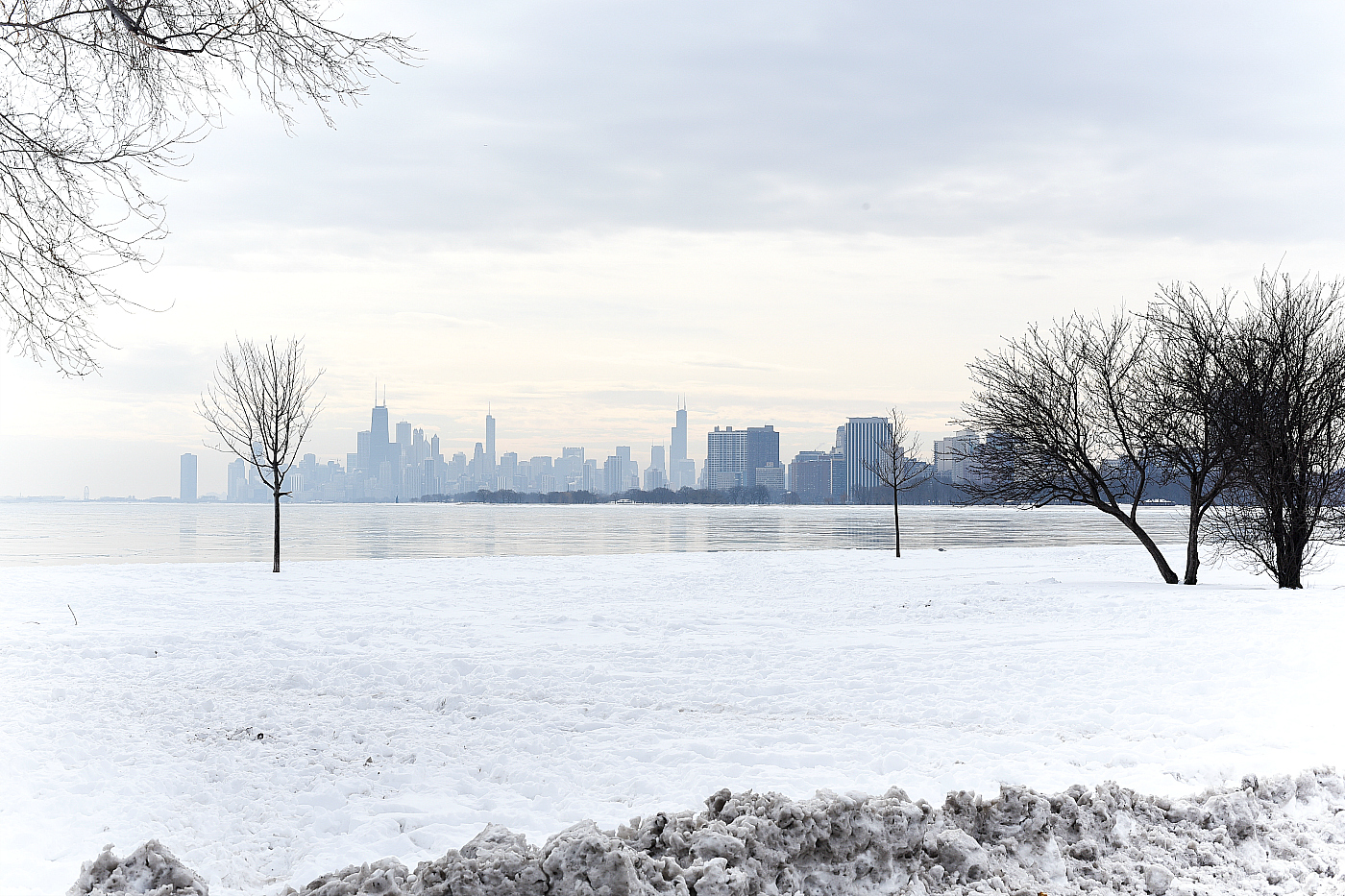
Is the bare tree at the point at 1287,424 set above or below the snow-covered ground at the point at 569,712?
above

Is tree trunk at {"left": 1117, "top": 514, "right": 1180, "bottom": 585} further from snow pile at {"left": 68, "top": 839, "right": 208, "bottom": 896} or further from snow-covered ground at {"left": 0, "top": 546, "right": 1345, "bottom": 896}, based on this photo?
snow pile at {"left": 68, "top": 839, "right": 208, "bottom": 896}

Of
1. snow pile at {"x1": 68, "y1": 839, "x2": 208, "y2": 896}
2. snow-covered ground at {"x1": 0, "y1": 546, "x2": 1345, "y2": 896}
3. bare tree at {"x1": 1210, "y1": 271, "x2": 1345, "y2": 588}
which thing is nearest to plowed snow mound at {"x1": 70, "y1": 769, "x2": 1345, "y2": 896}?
snow pile at {"x1": 68, "y1": 839, "x2": 208, "y2": 896}

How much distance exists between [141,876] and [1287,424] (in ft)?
62.8

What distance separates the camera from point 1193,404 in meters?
17.2

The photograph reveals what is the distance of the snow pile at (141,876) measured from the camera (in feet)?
11.3

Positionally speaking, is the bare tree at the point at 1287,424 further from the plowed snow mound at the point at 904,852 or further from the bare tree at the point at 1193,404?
the plowed snow mound at the point at 904,852

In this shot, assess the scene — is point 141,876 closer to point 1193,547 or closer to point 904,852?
point 904,852

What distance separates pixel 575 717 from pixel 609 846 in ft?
11.1

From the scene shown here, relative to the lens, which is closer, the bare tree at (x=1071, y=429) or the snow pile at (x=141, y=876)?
the snow pile at (x=141, y=876)

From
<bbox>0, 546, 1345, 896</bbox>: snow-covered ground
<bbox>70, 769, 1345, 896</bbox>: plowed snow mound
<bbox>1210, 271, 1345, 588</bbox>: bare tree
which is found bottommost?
<bbox>0, 546, 1345, 896</bbox>: snow-covered ground

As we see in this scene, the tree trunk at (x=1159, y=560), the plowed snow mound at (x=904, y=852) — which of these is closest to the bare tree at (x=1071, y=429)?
the tree trunk at (x=1159, y=560)

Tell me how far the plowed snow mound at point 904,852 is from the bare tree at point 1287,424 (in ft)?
46.7

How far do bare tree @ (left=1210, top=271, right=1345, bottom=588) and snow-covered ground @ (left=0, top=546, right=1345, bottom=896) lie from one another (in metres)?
3.68

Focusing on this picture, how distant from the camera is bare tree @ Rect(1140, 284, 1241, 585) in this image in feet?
55.5
